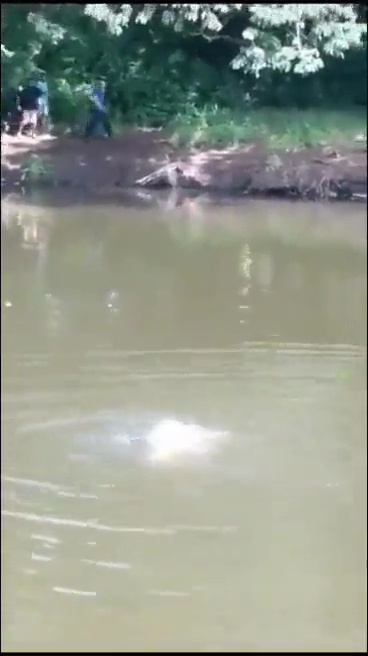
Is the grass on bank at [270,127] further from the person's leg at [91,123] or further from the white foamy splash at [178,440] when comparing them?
the white foamy splash at [178,440]

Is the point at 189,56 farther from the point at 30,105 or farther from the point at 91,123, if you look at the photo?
the point at 30,105

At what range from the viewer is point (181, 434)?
1.58 metres

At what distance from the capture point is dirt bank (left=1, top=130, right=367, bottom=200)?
2406 mm

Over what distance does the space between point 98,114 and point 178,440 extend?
1.07 m

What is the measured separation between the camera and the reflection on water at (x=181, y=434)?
1.16 meters

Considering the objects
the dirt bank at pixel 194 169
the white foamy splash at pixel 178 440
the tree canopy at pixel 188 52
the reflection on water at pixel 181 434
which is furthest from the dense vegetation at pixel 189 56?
the white foamy splash at pixel 178 440

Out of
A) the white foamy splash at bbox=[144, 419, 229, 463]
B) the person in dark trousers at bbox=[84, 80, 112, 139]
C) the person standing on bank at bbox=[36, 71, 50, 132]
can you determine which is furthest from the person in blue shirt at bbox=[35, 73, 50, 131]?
the white foamy splash at bbox=[144, 419, 229, 463]

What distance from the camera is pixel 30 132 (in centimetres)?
201

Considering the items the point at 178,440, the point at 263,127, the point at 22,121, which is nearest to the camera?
the point at 178,440

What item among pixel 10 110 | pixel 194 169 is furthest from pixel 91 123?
pixel 194 169

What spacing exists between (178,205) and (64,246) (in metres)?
0.49

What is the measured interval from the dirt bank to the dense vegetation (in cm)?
14

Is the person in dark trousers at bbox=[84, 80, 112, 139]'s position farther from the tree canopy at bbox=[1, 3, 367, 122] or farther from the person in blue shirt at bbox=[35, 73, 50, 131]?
the person in blue shirt at bbox=[35, 73, 50, 131]

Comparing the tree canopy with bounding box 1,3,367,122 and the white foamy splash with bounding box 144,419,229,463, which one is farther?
the tree canopy with bounding box 1,3,367,122
